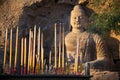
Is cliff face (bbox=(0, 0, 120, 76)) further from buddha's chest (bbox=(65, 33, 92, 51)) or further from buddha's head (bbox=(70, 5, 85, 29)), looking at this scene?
buddha's chest (bbox=(65, 33, 92, 51))

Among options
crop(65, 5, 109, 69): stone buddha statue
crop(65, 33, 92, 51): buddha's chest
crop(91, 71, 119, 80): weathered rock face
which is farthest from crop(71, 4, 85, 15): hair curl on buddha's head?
crop(91, 71, 119, 80): weathered rock face

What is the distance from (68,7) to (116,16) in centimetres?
461

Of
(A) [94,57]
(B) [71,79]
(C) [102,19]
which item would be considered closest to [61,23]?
(A) [94,57]

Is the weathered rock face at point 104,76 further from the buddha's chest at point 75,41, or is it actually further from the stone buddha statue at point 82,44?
the buddha's chest at point 75,41

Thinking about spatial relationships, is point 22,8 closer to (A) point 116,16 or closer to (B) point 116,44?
(B) point 116,44

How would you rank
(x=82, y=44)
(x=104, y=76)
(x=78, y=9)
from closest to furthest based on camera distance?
(x=104, y=76) < (x=82, y=44) < (x=78, y=9)

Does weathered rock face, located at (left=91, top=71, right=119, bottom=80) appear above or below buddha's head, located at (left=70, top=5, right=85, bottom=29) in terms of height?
below

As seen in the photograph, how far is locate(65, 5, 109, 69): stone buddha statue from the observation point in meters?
9.84

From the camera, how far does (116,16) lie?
6.60 m

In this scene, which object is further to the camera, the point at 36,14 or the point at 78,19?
the point at 36,14

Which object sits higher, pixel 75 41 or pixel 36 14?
pixel 36 14

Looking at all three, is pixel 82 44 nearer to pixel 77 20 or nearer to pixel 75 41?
pixel 75 41

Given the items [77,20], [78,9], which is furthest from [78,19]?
[78,9]

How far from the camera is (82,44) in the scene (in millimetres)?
10086
